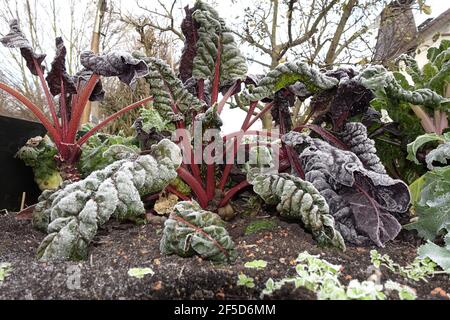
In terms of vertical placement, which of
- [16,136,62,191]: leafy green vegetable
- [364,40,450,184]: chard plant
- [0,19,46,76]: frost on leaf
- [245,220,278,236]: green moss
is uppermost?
[0,19,46,76]: frost on leaf

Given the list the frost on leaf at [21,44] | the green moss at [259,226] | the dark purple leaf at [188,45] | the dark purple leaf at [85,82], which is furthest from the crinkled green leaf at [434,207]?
the frost on leaf at [21,44]

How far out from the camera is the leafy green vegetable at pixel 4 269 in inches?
33.1

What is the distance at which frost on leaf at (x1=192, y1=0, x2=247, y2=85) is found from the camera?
1396 millimetres

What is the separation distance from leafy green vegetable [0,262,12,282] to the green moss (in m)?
0.67

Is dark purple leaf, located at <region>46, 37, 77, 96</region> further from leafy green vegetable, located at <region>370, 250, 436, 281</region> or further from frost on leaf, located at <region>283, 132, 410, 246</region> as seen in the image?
leafy green vegetable, located at <region>370, 250, 436, 281</region>

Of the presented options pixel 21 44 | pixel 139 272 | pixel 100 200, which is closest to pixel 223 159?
pixel 100 200

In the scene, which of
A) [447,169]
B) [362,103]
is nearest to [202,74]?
[362,103]

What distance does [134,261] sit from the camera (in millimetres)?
977

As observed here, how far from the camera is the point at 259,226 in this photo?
1.23m

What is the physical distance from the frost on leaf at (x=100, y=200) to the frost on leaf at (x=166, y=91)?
25 centimetres

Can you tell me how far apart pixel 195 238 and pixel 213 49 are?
A: 78 cm

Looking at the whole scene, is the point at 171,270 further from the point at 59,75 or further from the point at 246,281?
the point at 59,75

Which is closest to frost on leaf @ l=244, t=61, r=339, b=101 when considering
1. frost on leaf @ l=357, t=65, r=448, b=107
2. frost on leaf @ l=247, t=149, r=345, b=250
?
frost on leaf @ l=357, t=65, r=448, b=107
